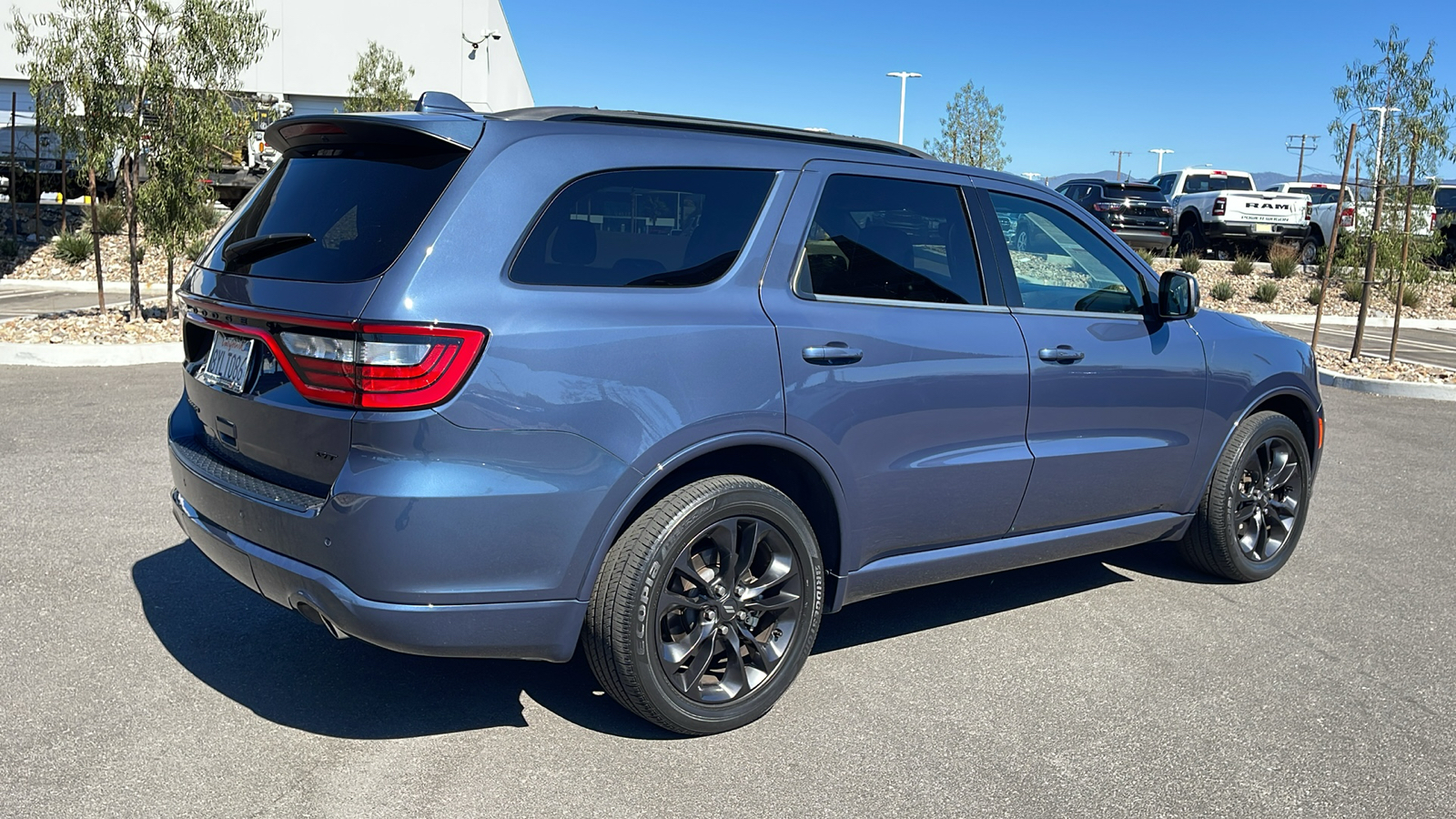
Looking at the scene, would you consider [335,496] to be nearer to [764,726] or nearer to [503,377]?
[503,377]

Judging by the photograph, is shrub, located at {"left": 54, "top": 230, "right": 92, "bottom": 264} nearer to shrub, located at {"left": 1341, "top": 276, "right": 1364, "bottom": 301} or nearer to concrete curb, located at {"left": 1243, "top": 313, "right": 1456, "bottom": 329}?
concrete curb, located at {"left": 1243, "top": 313, "right": 1456, "bottom": 329}

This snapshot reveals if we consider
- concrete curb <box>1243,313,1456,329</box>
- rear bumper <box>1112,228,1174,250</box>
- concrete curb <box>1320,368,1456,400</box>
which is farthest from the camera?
rear bumper <box>1112,228,1174,250</box>

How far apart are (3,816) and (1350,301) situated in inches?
952

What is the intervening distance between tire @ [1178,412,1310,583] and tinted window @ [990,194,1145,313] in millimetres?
936

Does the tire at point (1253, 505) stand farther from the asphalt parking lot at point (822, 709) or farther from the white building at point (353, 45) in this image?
the white building at point (353, 45)

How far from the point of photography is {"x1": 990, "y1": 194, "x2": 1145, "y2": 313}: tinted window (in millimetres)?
4355

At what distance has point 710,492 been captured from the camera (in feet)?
11.1

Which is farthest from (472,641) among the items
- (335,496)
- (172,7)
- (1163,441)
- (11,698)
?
(172,7)

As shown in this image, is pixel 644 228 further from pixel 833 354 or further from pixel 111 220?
pixel 111 220

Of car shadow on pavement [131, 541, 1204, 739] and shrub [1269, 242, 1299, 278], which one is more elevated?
shrub [1269, 242, 1299, 278]

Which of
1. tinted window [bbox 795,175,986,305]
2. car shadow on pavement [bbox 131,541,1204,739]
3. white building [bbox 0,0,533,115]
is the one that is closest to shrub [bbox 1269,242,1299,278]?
car shadow on pavement [bbox 131,541,1204,739]

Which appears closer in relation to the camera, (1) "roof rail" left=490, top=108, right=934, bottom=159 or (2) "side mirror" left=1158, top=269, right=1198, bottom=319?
(1) "roof rail" left=490, top=108, right=934, bottom=159

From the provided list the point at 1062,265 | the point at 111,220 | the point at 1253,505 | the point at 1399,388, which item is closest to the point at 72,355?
the point at 1062,265

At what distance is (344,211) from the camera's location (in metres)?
3.32
